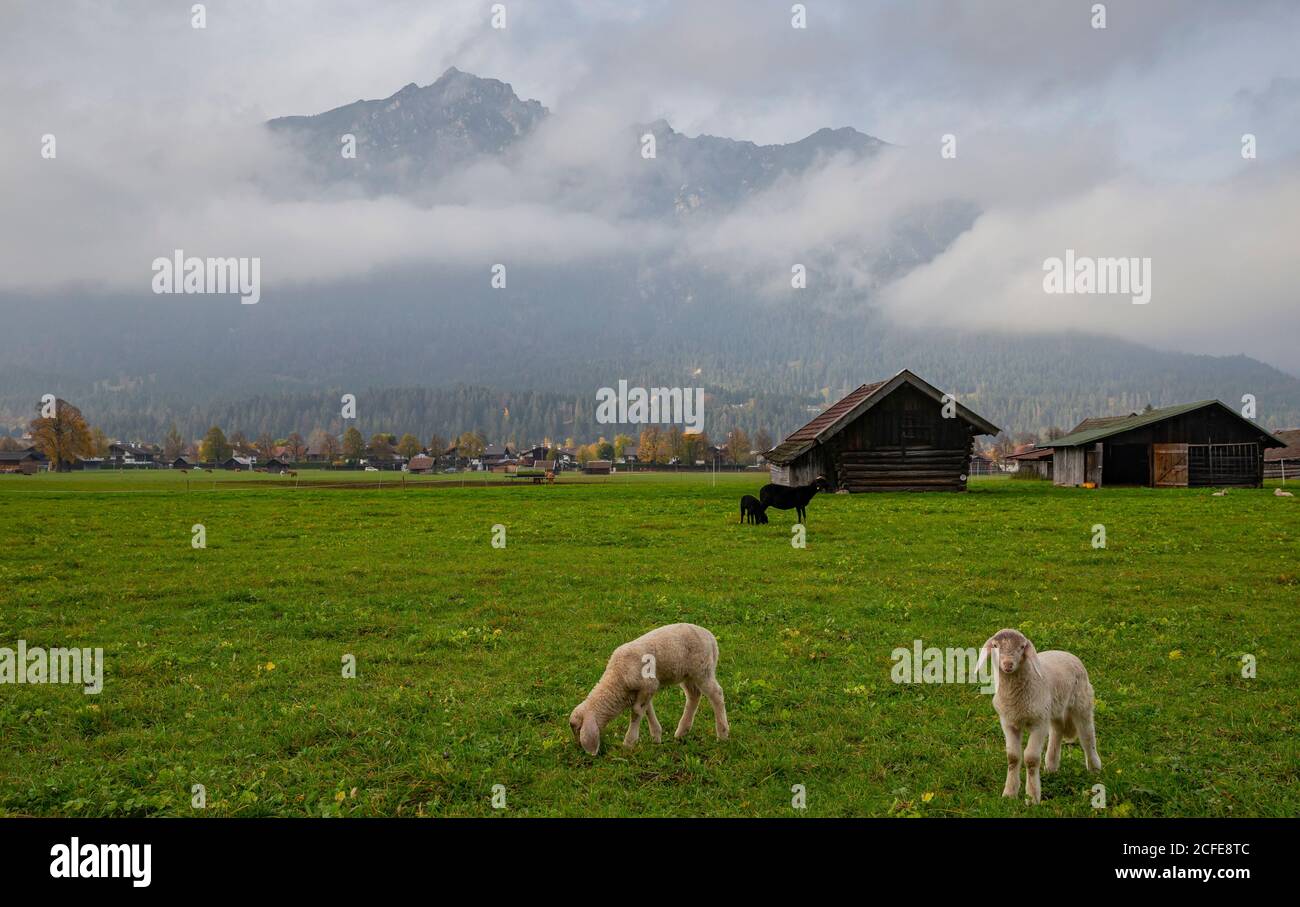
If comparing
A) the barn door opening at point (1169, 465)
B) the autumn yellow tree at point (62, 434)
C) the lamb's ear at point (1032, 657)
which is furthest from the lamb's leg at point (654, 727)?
the autumn yellow tree at point (62, 434)

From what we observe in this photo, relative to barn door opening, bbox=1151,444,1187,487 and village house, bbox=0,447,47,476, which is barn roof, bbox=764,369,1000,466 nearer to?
barn door opening, bbox=1151,444,1187,487

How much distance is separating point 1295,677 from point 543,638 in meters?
11.3

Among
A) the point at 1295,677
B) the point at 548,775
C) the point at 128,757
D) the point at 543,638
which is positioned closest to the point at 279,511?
the point at 543,638

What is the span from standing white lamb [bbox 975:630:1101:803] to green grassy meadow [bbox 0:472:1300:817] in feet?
1.11

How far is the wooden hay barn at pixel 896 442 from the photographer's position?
50.2 metres

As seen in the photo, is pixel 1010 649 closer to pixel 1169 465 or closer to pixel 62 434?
pixel 1169 465

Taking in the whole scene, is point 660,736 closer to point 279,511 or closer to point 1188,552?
point 1188,552

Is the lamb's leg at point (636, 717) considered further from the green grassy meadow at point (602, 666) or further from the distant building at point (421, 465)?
the distant building at point (421, 465)

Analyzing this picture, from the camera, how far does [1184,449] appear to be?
5725cm

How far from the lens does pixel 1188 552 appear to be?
23.4 meters

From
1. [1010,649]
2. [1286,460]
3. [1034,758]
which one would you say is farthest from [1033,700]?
[1286,460]

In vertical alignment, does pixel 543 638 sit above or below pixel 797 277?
below

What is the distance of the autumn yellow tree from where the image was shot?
116 meters

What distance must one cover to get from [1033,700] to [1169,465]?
6216 centimetres
